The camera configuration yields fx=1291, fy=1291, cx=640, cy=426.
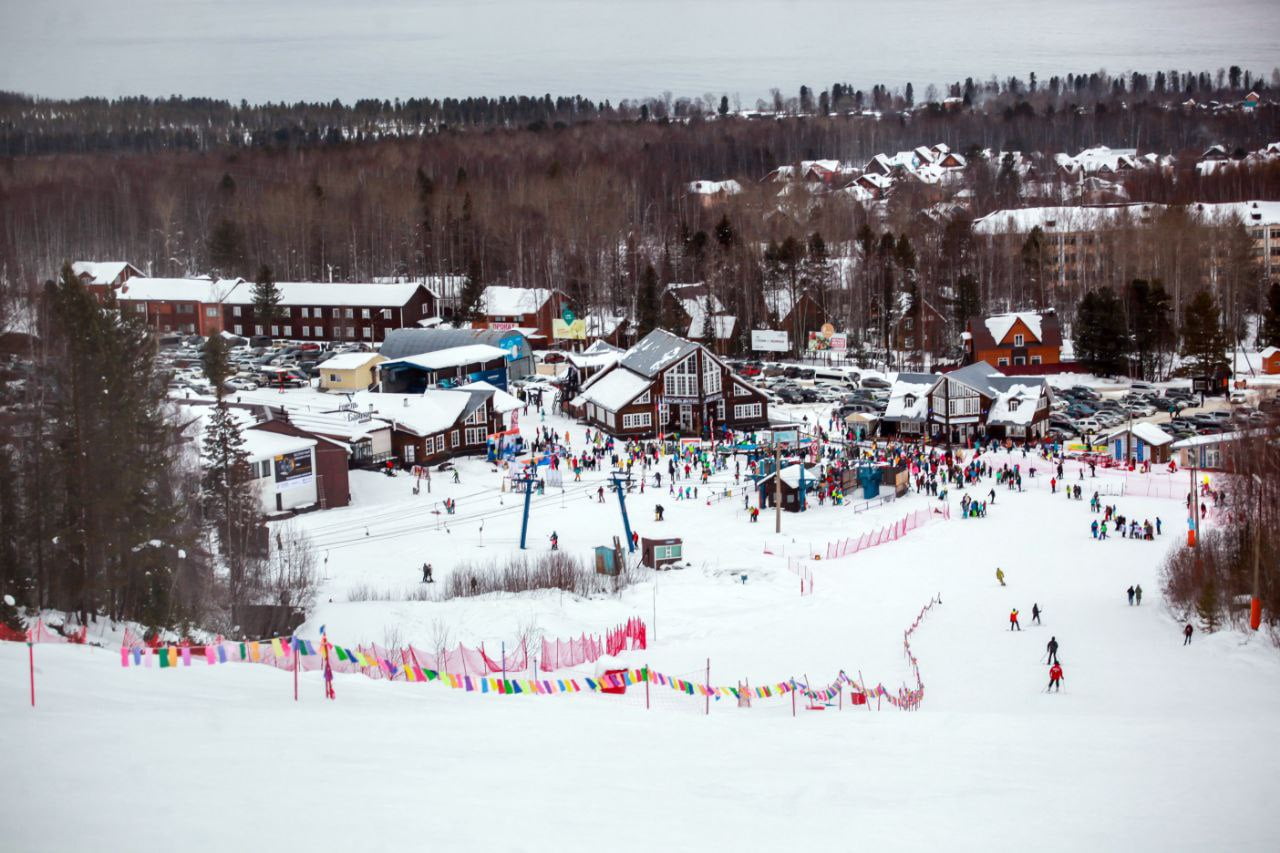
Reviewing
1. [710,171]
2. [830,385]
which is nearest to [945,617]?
[830,385]

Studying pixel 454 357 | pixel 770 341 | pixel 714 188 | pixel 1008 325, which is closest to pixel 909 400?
pixel 1008 325

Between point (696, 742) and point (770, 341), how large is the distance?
126ft

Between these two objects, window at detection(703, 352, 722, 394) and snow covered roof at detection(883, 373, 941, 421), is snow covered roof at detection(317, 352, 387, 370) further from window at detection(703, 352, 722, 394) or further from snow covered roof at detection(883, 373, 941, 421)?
snow covered roof at detection(883, 373, 941, 421)

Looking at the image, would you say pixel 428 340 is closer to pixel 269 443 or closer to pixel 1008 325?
pixel 269 443

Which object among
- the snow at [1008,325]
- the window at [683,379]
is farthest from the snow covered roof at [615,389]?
the snow at [1008,325]

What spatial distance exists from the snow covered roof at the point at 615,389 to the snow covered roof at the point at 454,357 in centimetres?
446

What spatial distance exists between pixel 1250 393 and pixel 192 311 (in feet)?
135

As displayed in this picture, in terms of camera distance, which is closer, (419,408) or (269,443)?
(269,443)

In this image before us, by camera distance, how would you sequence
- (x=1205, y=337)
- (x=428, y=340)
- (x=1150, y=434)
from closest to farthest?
(x=1150, y=434) < (x=1205, y=337) < (x=428, y=340)

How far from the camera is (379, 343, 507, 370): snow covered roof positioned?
41.1 m

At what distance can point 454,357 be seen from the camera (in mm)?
42125

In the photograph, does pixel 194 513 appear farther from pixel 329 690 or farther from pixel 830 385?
pixel 830 385

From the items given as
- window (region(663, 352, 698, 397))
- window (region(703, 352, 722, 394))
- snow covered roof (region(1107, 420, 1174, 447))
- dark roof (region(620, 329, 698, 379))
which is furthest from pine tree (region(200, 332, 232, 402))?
snow covered roof (region(1107, 420, 1174, 447))

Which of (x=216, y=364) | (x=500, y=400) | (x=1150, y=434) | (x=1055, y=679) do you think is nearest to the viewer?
(x=1055, y=679)
